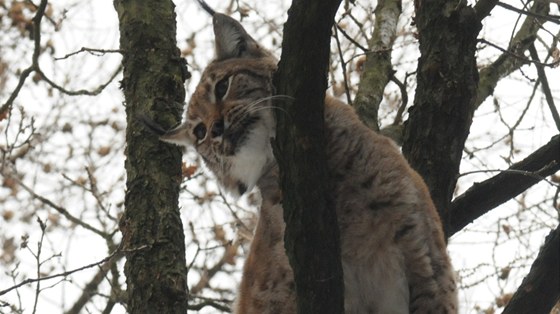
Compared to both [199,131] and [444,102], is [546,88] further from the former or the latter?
[199,131]

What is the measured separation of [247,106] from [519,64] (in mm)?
2547

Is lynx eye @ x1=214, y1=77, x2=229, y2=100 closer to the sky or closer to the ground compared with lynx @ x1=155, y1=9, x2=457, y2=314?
closer to the sky

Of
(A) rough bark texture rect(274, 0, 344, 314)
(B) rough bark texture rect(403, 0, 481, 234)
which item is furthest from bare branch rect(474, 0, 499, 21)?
(A) rough bark texture rect(274, 0, 344, 314)

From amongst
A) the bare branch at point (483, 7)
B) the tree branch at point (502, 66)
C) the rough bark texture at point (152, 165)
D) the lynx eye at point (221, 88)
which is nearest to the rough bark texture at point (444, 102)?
the bare branch at point (483, 7)

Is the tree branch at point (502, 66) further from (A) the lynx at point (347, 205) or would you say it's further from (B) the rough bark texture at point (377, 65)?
(A) the lynx at point (347, 205)

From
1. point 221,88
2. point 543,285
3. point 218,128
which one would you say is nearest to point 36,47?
point 221,88

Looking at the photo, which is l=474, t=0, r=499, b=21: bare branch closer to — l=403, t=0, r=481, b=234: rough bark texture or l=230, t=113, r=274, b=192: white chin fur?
l=403, t=0, r=481, b=234: rough bark texture

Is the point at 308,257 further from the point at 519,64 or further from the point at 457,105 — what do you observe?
the point at 519,64

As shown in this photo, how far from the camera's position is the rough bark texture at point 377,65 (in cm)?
635

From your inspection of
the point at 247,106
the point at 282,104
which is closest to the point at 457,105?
the point at 247,106

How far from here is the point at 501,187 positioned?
5.37 metres

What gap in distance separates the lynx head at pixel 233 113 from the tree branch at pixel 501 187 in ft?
4.34

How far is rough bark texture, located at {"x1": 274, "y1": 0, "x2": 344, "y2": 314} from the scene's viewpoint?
3.83 meters

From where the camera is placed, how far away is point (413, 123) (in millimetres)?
5699
